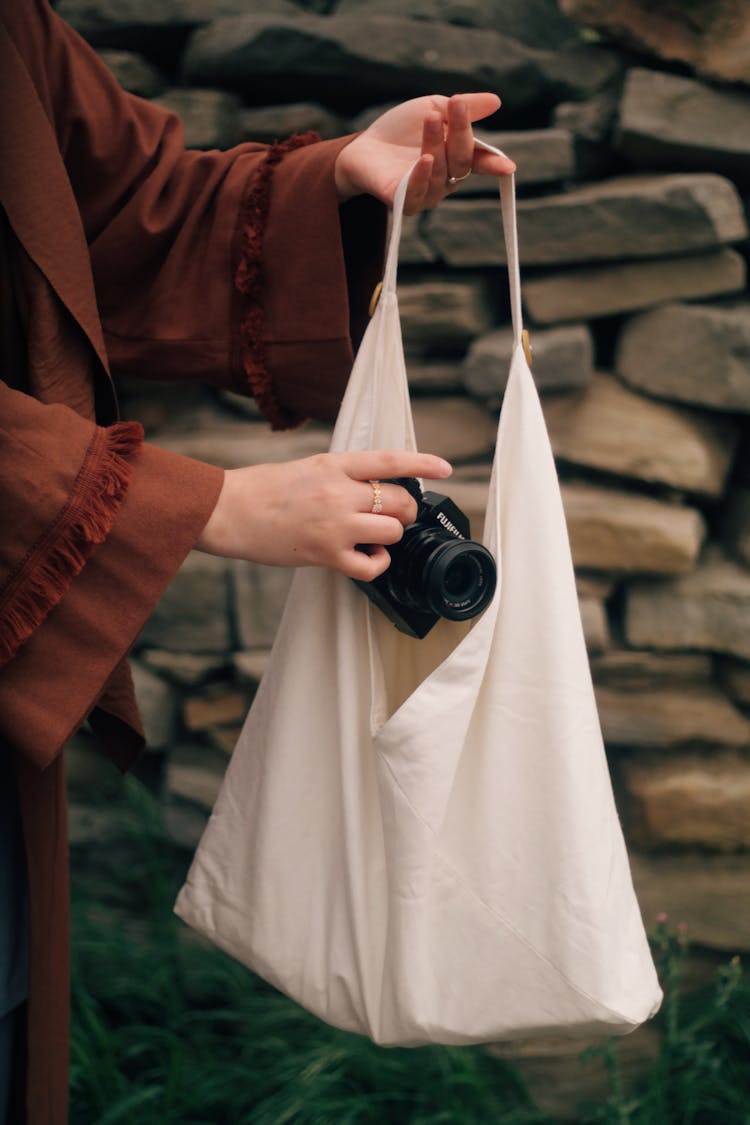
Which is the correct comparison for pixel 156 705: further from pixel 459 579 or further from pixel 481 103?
pixel 481 103

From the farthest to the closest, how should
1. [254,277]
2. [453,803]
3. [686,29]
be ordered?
[686,29]
[254,277]
[453,803]

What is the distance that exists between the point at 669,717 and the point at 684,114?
900 mm

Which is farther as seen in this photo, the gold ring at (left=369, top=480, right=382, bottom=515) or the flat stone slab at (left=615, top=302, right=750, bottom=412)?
the flat stone slab at (left=615, top=302, right=750, bottom=412)

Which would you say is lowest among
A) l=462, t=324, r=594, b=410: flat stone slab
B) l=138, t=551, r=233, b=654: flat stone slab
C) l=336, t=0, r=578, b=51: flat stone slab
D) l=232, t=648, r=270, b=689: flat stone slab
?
l=232, t=648, r=270, b=689: flat stone slab

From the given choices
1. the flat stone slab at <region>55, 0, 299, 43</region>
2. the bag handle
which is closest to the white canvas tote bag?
the bag handle

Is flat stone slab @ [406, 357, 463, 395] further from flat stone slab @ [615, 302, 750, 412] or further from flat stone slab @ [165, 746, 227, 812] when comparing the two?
flat stone slab @ [165, 746, 227, 812]

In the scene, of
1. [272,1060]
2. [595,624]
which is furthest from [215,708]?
[595,624]

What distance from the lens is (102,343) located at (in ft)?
2.95

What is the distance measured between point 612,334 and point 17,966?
124 cm

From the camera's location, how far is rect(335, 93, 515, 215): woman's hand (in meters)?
0.85

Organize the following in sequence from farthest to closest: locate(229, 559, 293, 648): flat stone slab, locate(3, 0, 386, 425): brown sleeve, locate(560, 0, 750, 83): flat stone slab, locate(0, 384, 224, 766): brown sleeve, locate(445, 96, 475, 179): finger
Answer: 1. locate(229, 559, 293, 648): flat stone slab
2. locate(560, 0, 750, 83): flat stone slab
3. locate(3, 0, 386, 425): brown sleeve
4. locate(445, 96, 475, 179): finger
5. locate(0, 384, 224, 766): brown sleeve

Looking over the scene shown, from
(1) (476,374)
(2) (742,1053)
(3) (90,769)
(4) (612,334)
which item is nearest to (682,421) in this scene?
(4) (612,334)

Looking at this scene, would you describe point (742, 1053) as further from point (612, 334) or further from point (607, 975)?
point (612, 334)

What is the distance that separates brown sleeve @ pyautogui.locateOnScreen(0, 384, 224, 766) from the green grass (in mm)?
911
